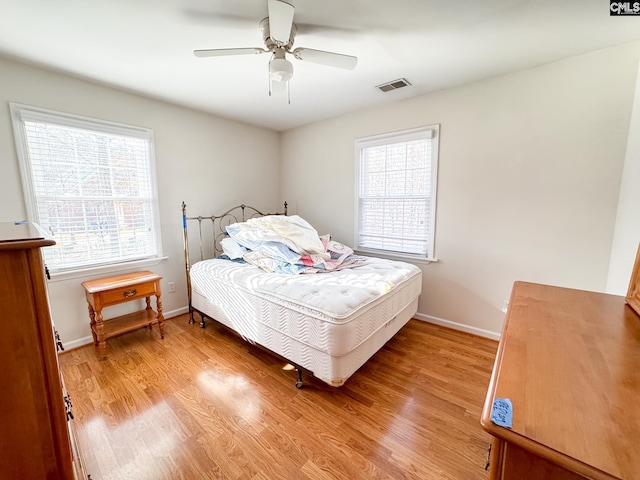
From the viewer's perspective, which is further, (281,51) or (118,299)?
(118,299)

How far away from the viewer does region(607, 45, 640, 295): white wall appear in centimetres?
166

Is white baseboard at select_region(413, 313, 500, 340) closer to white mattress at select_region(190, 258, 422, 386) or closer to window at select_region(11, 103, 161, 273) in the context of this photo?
white mattress at select_region(190, 258, 422, 386)

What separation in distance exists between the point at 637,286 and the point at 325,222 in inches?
115

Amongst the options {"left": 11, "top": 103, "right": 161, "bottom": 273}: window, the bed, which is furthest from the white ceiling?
the bed

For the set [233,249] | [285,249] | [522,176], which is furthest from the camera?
[233,249]

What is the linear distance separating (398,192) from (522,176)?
1.12 metres

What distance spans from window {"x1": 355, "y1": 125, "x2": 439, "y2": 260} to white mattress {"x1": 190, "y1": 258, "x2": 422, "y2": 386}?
561 millimetres

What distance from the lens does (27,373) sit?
2.34 feet

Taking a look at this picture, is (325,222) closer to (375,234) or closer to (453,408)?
(375,234)

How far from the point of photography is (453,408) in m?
1.68

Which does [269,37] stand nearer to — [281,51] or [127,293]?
[281,51]

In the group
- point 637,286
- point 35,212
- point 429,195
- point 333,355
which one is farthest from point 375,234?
point 35,212

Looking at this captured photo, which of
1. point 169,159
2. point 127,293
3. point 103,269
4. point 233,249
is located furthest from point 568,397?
point 169,159

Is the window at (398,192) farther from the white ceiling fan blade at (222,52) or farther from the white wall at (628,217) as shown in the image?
the white ceiling fan blade at (222,52)
